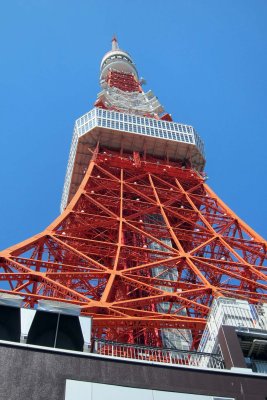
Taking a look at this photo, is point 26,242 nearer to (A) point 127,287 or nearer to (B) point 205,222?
(A) point 127,287

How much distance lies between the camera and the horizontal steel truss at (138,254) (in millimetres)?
15672

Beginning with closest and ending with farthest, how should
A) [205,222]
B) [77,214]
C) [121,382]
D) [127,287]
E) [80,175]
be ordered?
[121,382], [127,287], [77,214], [205,222], [80,175]

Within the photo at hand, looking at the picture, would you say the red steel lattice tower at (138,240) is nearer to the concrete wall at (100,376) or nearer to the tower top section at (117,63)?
the concrete wall at (100,376)

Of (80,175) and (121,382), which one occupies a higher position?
(80,175)

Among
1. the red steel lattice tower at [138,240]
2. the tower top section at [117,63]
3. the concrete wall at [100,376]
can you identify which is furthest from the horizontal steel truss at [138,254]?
the tower top section at [117,63]

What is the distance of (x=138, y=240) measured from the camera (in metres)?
25.0

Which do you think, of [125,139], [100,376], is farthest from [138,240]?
[100,376]

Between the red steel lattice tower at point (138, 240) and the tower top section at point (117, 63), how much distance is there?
26.0 feet

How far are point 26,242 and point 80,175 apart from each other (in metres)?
13.3

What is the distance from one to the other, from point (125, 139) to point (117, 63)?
1979cm

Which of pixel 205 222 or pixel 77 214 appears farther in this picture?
pixel 205 222

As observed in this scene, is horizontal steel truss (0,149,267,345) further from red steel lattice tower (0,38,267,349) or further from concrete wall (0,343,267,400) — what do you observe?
concrete wall (0,343,267,400)

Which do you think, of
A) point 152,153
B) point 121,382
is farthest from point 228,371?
point 152,153

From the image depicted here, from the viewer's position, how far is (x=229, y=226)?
80.5 feet
